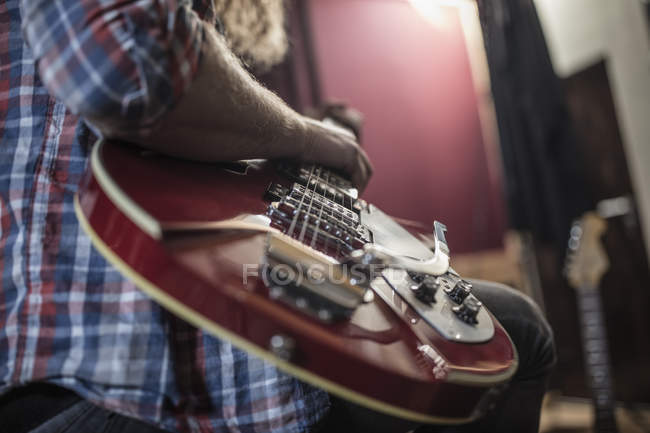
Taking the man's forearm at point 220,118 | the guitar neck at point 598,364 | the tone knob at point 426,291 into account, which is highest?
the man's forearm at point 220,118

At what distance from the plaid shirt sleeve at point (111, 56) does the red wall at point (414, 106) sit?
216cm

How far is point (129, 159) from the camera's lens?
530 mm

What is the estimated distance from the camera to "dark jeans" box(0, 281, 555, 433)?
1.93 feet

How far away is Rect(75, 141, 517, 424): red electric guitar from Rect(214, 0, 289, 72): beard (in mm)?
784

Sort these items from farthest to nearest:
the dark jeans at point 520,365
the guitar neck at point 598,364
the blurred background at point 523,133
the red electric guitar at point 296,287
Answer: the blurred background at point 523,133 → the guitar neck at point 598,364 → the dark jeans at point 520,365 → the red electric guitar at point 296,287

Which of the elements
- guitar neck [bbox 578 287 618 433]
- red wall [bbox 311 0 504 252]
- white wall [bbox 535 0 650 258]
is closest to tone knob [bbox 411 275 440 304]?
guitar neck [bbox 578 287 618 433]

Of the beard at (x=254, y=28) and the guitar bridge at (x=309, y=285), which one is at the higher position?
the beard at (x=254, y=28)

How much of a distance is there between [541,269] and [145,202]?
252 cm

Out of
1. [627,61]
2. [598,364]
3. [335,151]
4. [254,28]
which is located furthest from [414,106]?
[335,151]

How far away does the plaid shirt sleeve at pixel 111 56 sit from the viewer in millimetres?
474

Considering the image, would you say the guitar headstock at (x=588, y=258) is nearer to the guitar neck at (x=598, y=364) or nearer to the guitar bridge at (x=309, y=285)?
the guitar neck at (x=598, y=364)

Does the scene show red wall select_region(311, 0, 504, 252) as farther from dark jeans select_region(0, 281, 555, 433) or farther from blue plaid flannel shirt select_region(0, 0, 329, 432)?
blue plaid flannel shirt select_region(0, 0, 329, 432)

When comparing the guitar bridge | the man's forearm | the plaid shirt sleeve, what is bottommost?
the guitar bridge

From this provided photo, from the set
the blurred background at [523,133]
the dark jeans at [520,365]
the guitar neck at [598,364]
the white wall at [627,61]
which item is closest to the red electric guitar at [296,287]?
the dark jeans at [520,365]
